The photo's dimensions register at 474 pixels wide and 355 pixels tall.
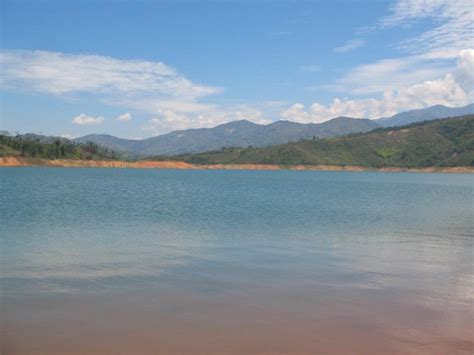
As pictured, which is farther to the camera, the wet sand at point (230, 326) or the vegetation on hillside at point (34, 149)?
the vegetation on hillside at point (34, 149)

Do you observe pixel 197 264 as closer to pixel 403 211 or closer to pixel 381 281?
pixel 381 281

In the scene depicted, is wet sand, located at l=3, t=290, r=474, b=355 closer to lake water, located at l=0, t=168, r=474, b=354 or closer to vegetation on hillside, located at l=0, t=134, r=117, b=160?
lake water, located at l=0, t=168, r=474, b=354

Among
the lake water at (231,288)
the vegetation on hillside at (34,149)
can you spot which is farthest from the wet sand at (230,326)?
the vegetation on hillside at (34,149)

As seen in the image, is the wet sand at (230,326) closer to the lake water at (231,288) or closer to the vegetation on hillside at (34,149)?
the lake water at (231,288)

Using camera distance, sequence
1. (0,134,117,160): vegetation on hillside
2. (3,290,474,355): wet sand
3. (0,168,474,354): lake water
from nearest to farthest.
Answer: (3,290,474,355): wet sand → (0,168,474,354): lake water → (0,134,117,160): vegetation on hillside

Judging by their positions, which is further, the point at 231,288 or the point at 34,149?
the point at 34,149

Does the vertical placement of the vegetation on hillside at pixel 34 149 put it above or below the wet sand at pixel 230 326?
above

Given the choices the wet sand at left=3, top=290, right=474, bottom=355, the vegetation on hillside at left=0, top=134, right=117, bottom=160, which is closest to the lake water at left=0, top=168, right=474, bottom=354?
the wet sand at left=3, top=290, right=474, bottom=355

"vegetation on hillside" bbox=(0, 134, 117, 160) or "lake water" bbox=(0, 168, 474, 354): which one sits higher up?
"vegetation on hillside" bbox=(0, 134, 117, 160)

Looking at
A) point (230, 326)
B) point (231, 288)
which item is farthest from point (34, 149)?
point (230, 326)

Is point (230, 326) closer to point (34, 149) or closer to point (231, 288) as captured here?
point (231, 288)

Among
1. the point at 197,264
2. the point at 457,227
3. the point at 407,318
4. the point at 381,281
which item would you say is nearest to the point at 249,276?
the point at 197,264

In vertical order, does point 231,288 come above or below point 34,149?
below

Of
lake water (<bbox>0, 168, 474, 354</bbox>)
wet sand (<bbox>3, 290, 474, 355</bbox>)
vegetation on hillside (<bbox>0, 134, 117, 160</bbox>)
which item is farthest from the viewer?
vegetation on hillside (<bbox>0, 134, 117, 160</bbox>)
